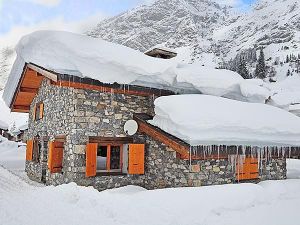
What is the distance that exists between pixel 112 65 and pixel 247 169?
5447 mm

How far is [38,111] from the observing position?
42.7ft

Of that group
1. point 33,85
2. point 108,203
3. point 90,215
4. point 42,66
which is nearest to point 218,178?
point 108,203

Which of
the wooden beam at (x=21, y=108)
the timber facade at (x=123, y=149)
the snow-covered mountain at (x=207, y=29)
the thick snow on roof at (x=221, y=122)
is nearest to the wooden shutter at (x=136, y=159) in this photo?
the timber facade at (x=123, y=149)

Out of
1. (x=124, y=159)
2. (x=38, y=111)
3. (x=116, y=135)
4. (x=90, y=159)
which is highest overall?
(x=38, y=111)

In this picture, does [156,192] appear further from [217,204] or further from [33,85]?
[33,85]

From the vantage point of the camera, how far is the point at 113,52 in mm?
9797

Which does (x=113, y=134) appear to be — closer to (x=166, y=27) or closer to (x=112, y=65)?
(x=112, y=65)

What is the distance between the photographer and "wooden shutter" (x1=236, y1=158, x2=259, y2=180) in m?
8.79

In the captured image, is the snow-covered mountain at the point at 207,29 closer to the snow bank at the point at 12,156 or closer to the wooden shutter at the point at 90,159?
the snow bank at the point at 12,156

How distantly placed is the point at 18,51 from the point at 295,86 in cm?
5041

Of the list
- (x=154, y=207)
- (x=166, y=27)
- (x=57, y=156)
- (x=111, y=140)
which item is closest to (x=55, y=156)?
(x=57, y=156)

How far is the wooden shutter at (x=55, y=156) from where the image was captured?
31.1 ft

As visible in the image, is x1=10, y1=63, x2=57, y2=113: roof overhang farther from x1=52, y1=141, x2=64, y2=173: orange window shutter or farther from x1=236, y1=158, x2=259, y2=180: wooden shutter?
x1=236, y1=158, x2=259, y2=180: wooden shutter


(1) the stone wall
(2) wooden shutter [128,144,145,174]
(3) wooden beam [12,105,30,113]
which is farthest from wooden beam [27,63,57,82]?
(3) wooden beam [12,105,30,113]
